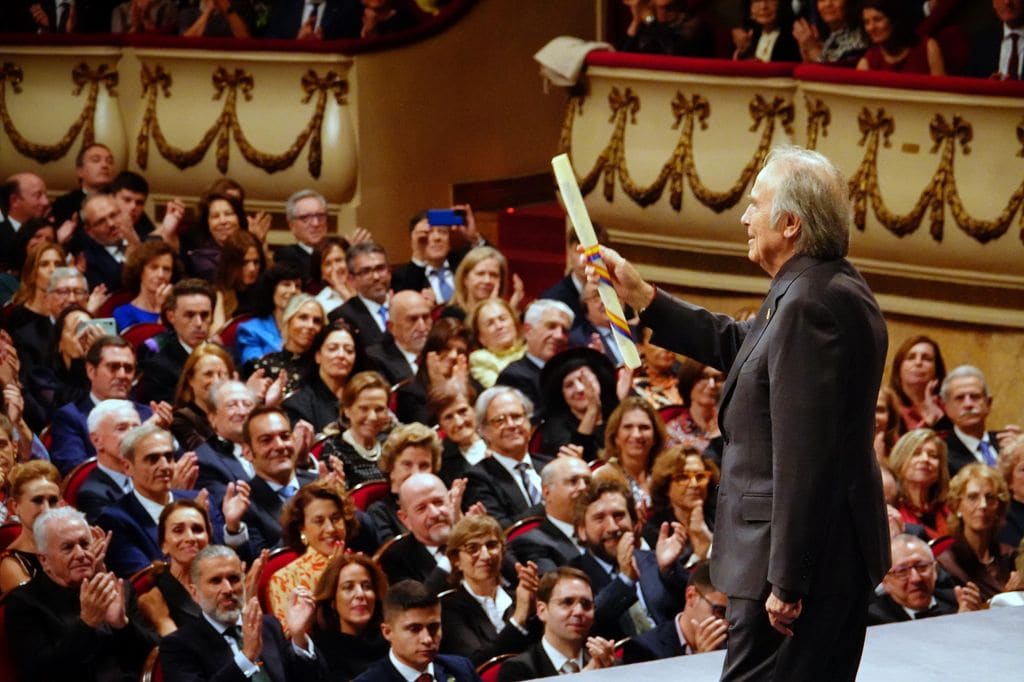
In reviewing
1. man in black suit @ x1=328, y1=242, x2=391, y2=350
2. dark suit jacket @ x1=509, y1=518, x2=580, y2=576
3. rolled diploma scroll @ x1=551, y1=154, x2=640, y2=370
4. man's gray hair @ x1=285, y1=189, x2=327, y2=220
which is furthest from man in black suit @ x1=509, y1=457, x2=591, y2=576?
man's gray hair @ x1=285, y1=189, x2=327, y2=220

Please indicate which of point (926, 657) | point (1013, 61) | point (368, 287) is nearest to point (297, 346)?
point (368, 287)

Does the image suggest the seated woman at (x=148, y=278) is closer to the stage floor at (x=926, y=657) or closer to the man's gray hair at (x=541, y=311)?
the man's gray hair at (x=541, y=311)

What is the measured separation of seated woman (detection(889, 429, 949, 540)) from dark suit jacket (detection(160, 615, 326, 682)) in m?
1.99

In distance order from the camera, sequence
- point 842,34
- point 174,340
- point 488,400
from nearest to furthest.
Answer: point 488,400, point 174,340, point 842,34

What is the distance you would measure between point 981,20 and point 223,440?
3602mm

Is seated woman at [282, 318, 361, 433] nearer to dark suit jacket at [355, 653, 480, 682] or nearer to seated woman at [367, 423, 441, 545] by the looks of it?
seated woman at [367, 423, 441, 545]

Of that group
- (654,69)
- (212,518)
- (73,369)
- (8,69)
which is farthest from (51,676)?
(8,69)

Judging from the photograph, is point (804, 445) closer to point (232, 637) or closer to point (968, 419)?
point (232, 637)

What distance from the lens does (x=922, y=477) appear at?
5.12 m

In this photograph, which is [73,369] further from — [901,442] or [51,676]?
[901,442]

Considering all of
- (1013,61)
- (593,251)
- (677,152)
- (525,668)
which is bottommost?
(525,668)

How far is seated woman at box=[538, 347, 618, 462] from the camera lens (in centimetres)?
554

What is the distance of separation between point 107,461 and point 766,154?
2.91 meters

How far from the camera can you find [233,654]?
4.02 metres
